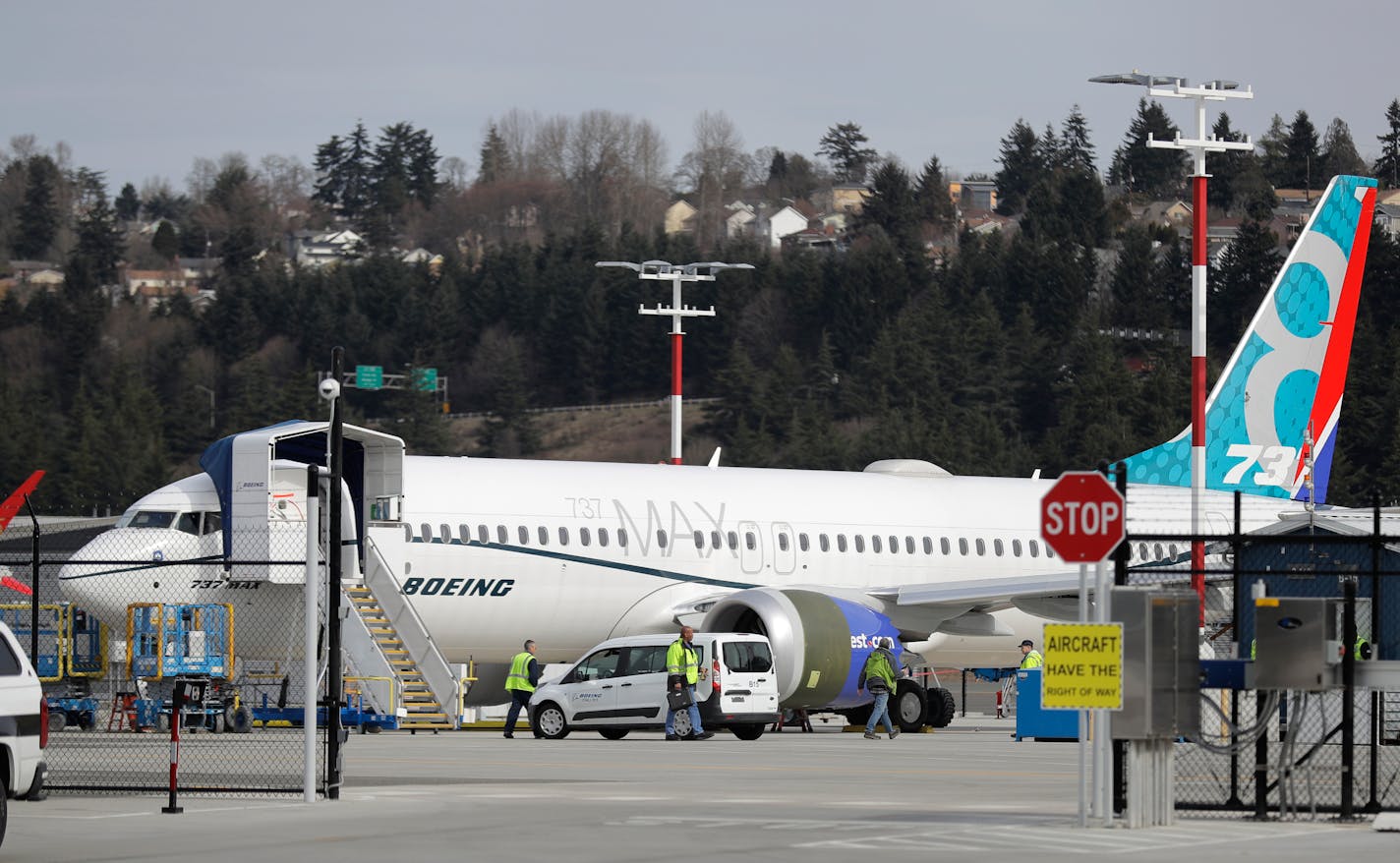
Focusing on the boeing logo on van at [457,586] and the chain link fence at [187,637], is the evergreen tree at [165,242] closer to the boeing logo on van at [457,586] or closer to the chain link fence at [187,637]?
the chain link fence at [187,637]

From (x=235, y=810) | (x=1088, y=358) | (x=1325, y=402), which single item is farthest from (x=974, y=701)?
(x=1088, y=358)

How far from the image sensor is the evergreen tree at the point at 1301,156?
171000 millimetres

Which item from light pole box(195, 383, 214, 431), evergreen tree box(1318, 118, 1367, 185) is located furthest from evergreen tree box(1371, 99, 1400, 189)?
light pole box(195, 383, 214, 431)

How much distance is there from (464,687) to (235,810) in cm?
1564

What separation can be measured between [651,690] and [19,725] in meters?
16.1

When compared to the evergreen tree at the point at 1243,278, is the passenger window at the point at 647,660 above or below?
below

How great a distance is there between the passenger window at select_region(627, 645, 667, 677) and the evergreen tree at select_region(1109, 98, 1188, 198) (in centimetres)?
15877

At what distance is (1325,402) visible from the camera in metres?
43.1

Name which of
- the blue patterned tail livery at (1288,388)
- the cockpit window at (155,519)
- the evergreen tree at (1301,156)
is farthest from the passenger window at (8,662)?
the evergreen tree at (1301,156)

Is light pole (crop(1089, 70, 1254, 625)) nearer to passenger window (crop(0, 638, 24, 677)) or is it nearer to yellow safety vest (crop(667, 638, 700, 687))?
yellow safety vest (crop(667, 638, 700, 687))

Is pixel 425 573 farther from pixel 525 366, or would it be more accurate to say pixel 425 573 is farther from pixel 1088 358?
pixel 525 366

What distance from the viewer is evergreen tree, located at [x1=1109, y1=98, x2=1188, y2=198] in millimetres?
187625

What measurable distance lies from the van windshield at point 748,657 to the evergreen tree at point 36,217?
169 metres

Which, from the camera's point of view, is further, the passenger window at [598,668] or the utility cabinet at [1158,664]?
the passenger window at [598,668]
